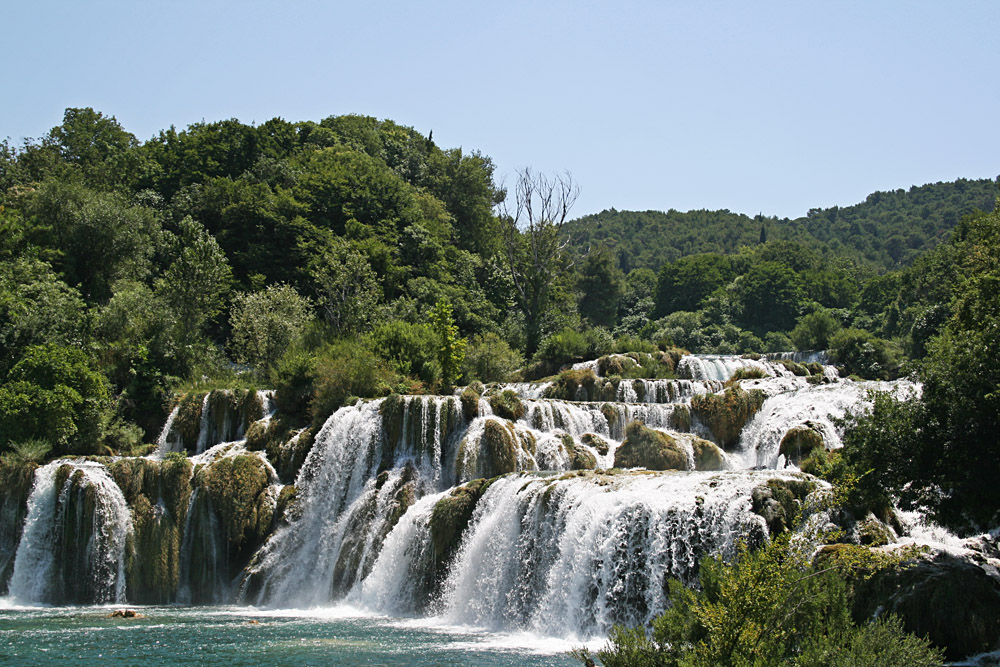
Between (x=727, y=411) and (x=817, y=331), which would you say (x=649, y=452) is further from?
(x=817, y=331)

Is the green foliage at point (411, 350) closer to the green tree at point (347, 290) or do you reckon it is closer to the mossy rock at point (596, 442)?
the green tree at point (347, 290)

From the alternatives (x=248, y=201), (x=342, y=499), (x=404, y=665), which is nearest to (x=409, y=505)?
(x=342, y=499)

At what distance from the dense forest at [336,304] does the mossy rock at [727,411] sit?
6.91m

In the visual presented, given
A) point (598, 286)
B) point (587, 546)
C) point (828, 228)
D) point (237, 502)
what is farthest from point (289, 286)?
point (828, 228)

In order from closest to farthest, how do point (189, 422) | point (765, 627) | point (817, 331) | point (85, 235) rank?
point (765, 627), point (189, 422), point (85, 235), point (817, 331)

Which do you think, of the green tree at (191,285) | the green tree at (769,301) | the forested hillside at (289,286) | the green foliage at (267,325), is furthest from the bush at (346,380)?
the green tree at (769,301)

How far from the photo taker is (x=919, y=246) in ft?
424

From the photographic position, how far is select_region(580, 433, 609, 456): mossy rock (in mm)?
27578

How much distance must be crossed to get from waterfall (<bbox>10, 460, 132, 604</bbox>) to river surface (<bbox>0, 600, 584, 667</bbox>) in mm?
2024

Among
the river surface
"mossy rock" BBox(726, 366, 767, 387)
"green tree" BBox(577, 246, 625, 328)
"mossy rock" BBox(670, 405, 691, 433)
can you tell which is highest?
"green tree" BBox(577, 246, 625, 328)

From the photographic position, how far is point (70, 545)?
2539cm

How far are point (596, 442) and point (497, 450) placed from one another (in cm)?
381

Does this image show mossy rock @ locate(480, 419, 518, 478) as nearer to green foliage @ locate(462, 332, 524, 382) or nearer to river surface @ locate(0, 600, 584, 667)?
river surface @ locate(0, 600, 584, 667)

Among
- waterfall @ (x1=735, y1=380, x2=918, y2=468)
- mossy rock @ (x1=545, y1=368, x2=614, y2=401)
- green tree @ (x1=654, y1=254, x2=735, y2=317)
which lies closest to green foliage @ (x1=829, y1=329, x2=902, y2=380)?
waterfall @ (x1=735, y1=380, x2=918, y2=468)
